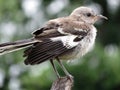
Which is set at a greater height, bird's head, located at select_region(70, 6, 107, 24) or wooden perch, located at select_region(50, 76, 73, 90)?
bird's head, located at select_region(70, 6, 107, 24)

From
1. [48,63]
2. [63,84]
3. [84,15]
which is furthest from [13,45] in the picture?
[48,63]

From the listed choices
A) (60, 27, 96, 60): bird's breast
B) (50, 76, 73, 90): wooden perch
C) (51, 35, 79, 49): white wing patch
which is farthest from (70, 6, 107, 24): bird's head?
(50, 76, 73, 90): wooden perch

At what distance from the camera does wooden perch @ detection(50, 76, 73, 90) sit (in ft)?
30.2

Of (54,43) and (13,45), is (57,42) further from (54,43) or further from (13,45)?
(13,45)

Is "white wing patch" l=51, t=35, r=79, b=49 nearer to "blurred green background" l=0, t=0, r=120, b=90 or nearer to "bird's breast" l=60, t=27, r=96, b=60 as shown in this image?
"bird's breast" l=60, t=27, r=96, b=60

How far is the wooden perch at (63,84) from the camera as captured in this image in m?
9.20

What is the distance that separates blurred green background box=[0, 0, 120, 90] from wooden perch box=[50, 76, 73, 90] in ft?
16.2

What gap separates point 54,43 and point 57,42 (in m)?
0.08

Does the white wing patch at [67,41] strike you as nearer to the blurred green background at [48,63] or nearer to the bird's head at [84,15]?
the bird's head at [84,15]

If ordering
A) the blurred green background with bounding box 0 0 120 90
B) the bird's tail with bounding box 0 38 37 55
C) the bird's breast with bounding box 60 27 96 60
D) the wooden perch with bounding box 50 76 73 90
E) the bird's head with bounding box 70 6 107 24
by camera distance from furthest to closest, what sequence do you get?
1. the blurred green background with bounding box 0 0 120 90
2. the bird's head with bounding box 70 6 107 24
3. the bird's breast with bounding box 60 27 96 60
4. the bird's tail with bounding box 0 38 37 55
5. the wooden perch with bounding box 50 76 73 90

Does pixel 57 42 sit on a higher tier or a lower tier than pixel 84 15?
higher

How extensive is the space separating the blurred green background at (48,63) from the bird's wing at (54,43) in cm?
418

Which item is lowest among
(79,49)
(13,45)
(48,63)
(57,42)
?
(48,63)

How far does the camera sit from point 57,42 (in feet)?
32.8
